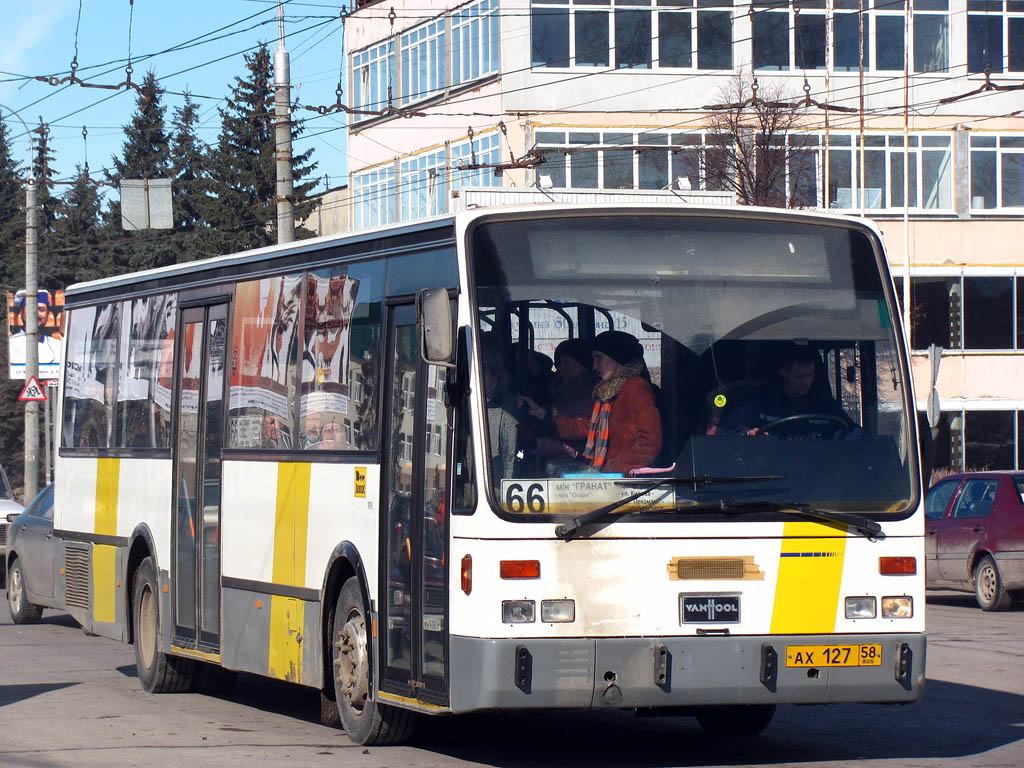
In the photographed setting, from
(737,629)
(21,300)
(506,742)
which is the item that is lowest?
(506,742)

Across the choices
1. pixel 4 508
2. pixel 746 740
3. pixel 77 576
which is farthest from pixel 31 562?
pixel 746 740

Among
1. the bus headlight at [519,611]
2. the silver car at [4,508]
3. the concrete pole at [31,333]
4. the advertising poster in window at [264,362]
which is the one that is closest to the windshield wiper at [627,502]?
the bus headlight at [519,611]

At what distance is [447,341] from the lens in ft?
29.0

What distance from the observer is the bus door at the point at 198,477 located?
41.5 ft

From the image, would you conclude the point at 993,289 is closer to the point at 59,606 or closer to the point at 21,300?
the point at 21,300

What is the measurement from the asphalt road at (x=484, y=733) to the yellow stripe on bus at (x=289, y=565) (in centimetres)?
44

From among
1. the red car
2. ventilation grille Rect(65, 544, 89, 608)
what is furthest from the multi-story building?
ventilation grille Rect(65, 544, 89, 608)

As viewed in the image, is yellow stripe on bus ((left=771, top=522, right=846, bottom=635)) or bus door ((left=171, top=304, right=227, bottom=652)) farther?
bus door ((left=171, top=304, right=227, bottom=652))

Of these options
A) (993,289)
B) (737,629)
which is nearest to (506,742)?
(737,629)

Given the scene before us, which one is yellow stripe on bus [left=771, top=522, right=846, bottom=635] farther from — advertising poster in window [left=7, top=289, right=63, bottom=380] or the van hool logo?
advertising poster in window [left=7, top=289, right=63, bottom=380]

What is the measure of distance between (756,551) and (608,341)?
1.27 meters

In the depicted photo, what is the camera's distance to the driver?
30.0 ft

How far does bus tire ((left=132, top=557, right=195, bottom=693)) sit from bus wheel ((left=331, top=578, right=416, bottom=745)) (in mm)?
3418

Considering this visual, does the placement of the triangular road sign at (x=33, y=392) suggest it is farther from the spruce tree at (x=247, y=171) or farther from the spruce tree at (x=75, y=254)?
the spruce tree at (x=75, y=254)
